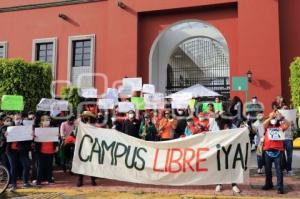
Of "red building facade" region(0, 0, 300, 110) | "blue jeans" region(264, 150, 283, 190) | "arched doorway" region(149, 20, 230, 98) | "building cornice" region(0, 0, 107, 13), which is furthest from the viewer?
"building cornice" region(0, 0, 107, 13)

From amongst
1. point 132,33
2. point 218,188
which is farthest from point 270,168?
point 132,33

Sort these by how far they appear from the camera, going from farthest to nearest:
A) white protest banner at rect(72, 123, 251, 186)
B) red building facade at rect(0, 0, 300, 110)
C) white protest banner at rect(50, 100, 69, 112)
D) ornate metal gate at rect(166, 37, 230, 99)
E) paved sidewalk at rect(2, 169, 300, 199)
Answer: ornate metal gate at rect(166, 37, 230, 99) < red building facade at rect(0, 0, 300, 110) < white protest banner at rect(50, 100, 69, 112) < white protest banner at rect(72, 123, 251, 186) < paved sidewalk at rect(2, 169, 300, 199)

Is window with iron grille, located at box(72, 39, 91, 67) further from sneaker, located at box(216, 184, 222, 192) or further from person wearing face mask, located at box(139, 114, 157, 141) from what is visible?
sneaker, located at box(216, 184, 222, 192)

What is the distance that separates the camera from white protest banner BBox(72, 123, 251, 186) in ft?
29.4

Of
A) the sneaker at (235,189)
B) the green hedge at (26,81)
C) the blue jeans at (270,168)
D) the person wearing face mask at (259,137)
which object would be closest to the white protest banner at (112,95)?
the green hedge at (26,81)

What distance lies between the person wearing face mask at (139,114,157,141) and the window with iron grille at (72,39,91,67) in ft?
37.0

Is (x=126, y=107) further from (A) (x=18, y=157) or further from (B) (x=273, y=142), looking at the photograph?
(B) (x=273, y=142)

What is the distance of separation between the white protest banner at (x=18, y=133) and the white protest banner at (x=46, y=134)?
0.87 feet

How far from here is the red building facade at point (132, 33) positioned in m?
18.2

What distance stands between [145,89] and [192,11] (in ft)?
25.0

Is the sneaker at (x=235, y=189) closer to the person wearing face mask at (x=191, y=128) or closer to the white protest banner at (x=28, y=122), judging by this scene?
the person wearing face mask at (x=191, y=128)

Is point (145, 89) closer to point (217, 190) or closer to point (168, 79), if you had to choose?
point (217, 190)

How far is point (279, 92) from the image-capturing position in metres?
17.9

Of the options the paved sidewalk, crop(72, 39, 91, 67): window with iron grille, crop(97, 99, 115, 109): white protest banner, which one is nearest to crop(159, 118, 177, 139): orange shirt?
the paved sidewalk
